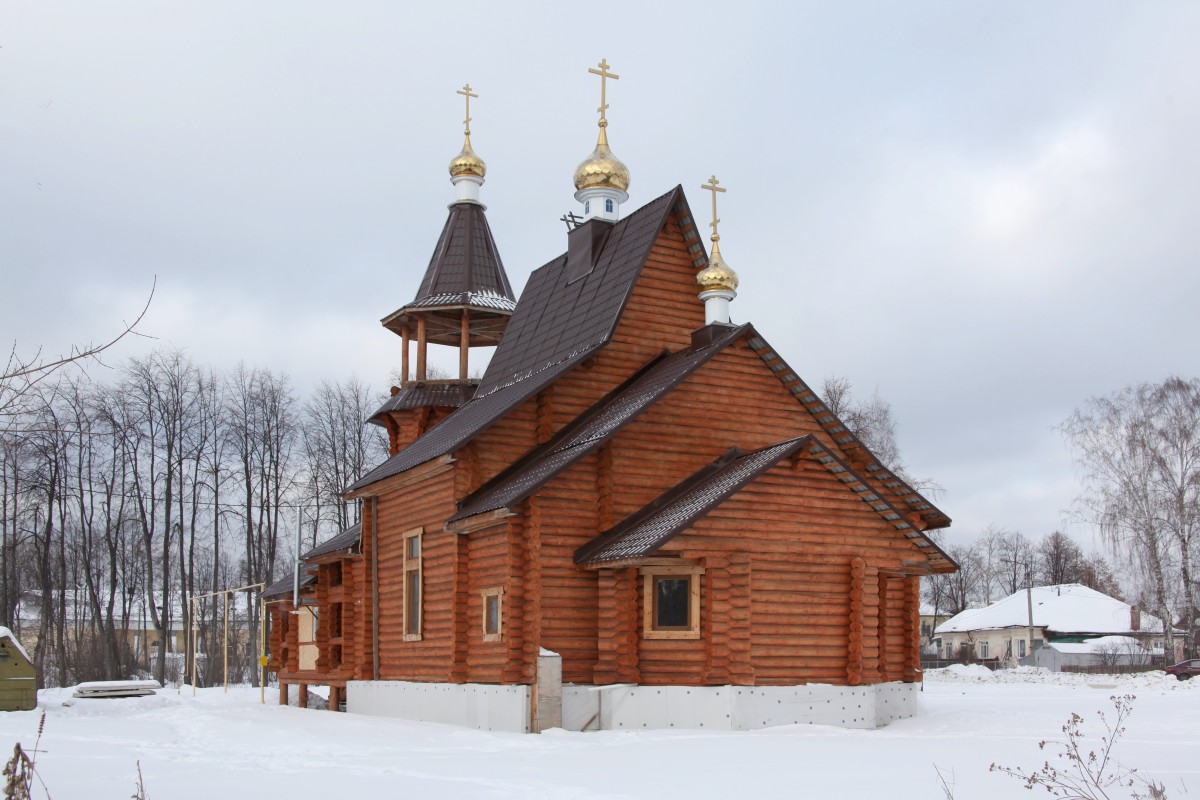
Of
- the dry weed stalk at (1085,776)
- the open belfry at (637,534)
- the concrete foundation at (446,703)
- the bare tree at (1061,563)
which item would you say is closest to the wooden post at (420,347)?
the open belfry at (637,534)

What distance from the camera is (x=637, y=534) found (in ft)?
53.5

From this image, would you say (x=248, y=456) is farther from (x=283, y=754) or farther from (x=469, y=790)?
(x=469, y=790)

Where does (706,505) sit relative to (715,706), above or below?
above

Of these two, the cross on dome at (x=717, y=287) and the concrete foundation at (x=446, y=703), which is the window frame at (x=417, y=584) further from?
the cross on dome at (x=717, y=287)

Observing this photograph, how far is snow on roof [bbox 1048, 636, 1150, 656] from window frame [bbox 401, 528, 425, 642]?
3509cm

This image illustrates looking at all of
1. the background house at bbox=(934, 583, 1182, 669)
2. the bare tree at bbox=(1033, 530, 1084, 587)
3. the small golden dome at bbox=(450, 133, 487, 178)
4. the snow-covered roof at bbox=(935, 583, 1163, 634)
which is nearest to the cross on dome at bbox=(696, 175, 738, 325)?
the small golden dome at bbox=(450, 133, 487, 178)

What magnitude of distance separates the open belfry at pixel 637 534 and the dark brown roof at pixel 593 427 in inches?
2.1

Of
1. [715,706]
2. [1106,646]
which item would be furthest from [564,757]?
[1106,646]

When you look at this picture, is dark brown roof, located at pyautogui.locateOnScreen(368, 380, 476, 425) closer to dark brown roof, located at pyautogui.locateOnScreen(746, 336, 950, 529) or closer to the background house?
dark brown roof, located at pyautogui.locateOnScreen(746, 336, 950, 529)

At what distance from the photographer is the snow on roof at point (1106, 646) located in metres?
49.6

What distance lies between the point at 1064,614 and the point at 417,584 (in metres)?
46.2

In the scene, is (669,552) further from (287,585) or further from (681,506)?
(287,585)

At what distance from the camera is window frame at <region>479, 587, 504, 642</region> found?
1689cm

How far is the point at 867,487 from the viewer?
1664 cm
